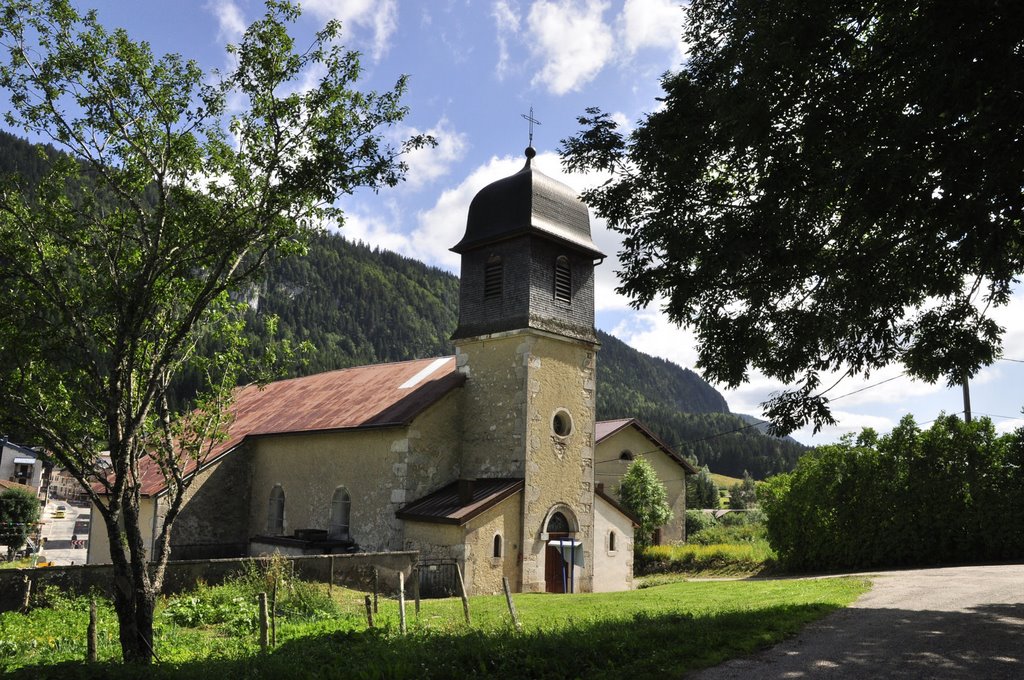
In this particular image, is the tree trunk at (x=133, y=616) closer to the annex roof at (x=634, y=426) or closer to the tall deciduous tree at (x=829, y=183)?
the tall deciduous tree at (x=829, y=183)

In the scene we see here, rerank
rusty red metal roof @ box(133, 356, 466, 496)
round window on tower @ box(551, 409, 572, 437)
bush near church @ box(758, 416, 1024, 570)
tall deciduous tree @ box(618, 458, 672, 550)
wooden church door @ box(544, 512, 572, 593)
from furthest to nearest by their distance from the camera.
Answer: tall deciduous tree @ box(618, 458, 672, 550) < rusty red metal roof @ box(133, 356, 466, 496) < round window on tower @ box(551, 409, 572, 437) < wooden church door @ box(544, 512, 572, 593) < bush near church @ box(758, 416, 1024, 570)

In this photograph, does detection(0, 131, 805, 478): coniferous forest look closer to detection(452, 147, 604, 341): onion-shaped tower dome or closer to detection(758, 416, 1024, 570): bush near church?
detection(758, 416, 1024, 570): bush near church

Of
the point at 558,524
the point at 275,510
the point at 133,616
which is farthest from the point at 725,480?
the point at 133,616

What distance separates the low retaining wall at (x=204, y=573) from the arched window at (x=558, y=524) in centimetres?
429

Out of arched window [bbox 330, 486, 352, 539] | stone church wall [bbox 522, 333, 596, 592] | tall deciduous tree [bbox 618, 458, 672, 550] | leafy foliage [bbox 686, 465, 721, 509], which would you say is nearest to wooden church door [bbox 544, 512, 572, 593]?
stone church wall [bbox 522, 333, 596, 592]

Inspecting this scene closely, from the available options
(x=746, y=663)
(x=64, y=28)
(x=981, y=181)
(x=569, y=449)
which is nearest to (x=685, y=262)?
(x=981, y=181)

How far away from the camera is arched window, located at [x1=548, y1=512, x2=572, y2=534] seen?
2067cm

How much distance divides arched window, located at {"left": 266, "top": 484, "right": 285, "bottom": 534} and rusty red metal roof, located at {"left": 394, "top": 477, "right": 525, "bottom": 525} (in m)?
6.99

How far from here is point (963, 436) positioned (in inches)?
786

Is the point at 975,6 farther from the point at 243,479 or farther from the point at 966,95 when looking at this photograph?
the point at 243,479

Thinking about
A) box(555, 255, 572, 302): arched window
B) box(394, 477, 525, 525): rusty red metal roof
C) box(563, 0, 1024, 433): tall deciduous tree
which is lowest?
box(394, 477, 525, 525): rusty red metal roof

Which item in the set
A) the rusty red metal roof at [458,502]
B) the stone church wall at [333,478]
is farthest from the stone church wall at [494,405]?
the stone church wall at [333,478]

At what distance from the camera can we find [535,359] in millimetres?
20734

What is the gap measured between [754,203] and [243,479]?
72.6ft
